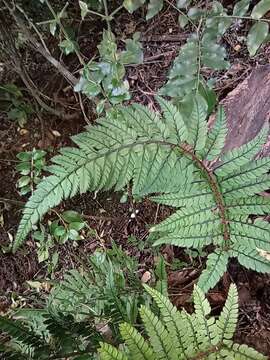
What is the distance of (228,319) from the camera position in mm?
1251

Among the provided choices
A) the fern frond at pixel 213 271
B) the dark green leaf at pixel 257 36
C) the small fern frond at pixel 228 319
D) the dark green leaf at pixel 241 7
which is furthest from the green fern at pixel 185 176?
the dark green leaf at pixel 241 7

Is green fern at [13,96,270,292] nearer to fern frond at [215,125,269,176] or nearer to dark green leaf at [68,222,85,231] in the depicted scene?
fern frond at [215,125,269,176]

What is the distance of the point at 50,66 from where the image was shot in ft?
10.5

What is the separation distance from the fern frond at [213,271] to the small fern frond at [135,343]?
0.34 meters

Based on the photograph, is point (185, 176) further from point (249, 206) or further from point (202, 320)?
point (202, 320)

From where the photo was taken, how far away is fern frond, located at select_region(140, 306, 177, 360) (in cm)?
116

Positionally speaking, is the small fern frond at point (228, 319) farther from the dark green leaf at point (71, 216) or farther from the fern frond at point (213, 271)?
the dark green leaf at point (71, 216)

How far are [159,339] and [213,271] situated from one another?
33cm

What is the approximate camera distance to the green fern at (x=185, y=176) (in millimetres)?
1437

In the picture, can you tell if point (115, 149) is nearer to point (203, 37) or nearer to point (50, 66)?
point (203, 37)

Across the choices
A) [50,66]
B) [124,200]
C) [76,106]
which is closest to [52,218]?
[124,200]

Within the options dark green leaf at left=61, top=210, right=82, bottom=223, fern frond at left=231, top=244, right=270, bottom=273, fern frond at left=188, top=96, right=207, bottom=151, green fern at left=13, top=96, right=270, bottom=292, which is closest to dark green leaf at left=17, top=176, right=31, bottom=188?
dark green leaf at left=61, top=210, right=82, bottom=223

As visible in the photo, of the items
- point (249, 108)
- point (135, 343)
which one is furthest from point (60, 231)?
point (135, 343)

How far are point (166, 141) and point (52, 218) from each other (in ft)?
4.88
